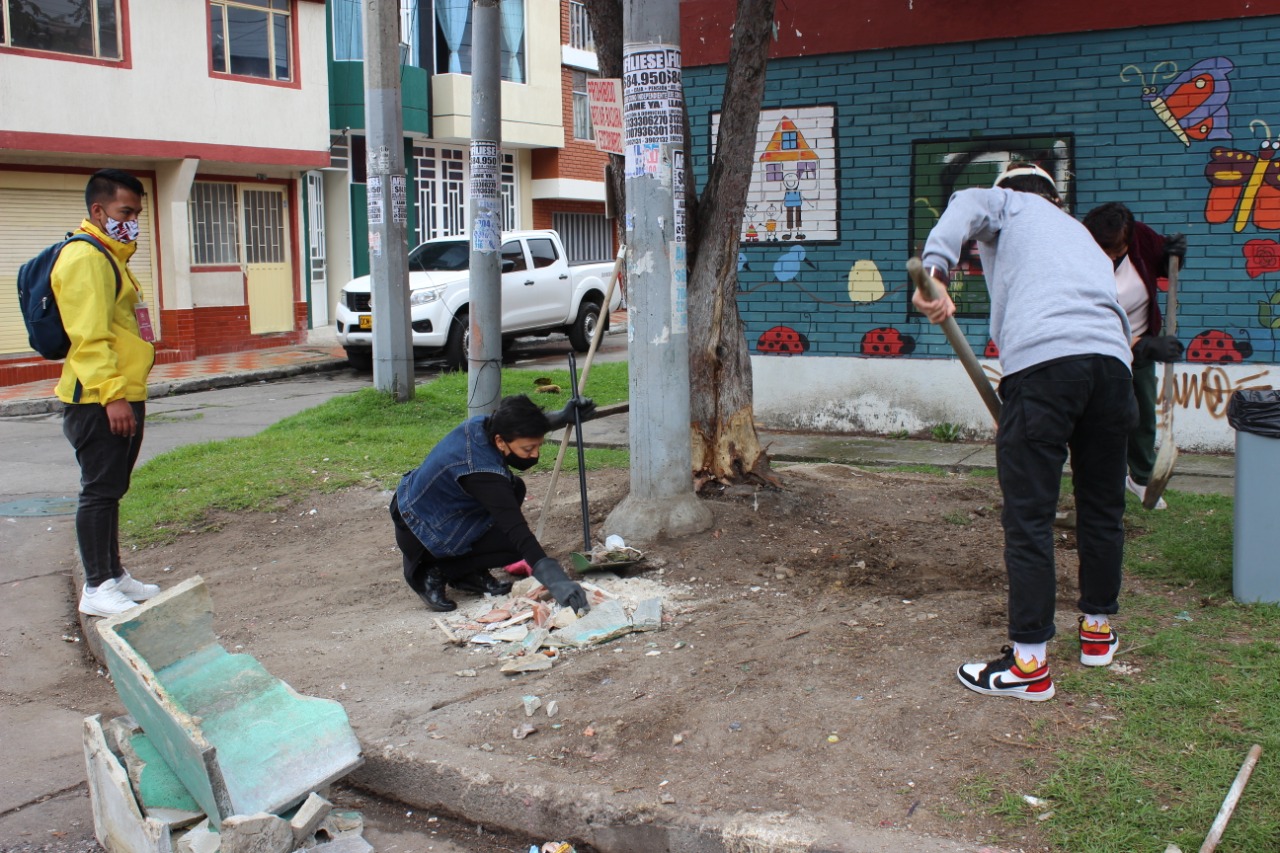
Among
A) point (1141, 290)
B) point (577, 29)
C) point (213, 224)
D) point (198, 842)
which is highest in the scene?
point (577, 29)

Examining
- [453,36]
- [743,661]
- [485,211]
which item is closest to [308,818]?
[743,661]

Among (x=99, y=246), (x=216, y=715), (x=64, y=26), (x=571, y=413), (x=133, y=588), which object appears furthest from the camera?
(x=64, y=26)

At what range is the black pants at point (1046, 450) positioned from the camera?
3.67 m

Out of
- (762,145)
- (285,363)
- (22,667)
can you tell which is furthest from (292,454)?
(285,363)

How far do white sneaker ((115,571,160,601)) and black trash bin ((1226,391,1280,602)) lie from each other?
471cm

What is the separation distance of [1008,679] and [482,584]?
2.55m

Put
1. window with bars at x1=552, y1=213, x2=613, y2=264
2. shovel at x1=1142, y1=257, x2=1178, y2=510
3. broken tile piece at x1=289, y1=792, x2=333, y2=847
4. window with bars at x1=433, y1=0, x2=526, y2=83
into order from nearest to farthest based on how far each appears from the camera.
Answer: broken tile piece at x1=289, y1=792, x2=333, y2=847
shovel at x1=1142, y1=257, x2=1178, y2=510
window with bars at x1=433, y1=0, x2=526, y2=83
window with bars at x1=552, y1=213, x2=613, y2=264

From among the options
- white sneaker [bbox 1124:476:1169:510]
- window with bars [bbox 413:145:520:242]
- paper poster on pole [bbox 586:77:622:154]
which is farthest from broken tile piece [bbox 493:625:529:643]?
window with bars [bbox 413:145:520:242]

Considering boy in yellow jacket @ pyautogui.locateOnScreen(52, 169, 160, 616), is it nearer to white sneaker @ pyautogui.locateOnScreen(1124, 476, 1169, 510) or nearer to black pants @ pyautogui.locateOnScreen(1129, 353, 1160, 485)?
black pants @ pyautogui.locateOnScreen(1129, 353, 1160, 485)

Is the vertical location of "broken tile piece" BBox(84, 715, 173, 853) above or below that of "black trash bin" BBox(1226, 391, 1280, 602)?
below

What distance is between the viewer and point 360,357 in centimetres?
1644

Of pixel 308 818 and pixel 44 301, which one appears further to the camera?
pixel 44 301

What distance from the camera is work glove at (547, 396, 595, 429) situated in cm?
522

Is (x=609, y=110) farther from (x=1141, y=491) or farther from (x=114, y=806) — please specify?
(x=114, y=806)
